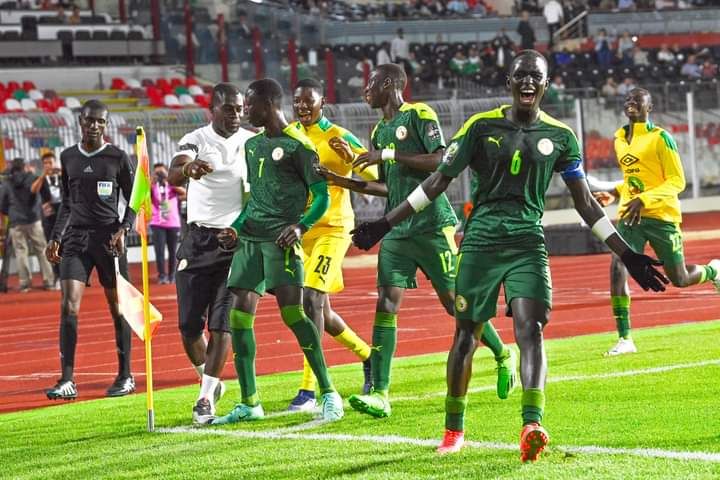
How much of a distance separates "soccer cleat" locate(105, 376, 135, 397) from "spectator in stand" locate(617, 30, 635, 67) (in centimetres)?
3302

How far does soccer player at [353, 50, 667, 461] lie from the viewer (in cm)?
781

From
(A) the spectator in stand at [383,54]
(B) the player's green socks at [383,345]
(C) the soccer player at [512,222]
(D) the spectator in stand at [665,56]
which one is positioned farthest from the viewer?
(D) the spectator in stand at [665,56]

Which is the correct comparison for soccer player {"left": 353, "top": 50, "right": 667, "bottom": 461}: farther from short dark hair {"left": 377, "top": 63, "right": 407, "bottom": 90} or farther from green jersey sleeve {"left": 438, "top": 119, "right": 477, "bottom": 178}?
short dark hair {"left": 377, "top": 63, "right": 407, "bottom": 90}

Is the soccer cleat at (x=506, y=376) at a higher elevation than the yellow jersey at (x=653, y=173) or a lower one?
lower

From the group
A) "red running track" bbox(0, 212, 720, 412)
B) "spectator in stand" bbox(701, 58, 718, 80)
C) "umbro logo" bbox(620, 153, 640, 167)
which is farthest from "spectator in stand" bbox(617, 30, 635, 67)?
"umbro logo" bbox(620, 153, 640, 167)

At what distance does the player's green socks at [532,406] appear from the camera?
7.65 m

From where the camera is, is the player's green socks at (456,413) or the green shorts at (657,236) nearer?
the player's green socks at (456,413)

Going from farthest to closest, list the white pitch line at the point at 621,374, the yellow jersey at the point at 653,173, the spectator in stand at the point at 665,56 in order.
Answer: the spectator in stand at the point at 665,56 → the yellow jersey at the point at 653,173 → the white pitch line at the point at 621,374

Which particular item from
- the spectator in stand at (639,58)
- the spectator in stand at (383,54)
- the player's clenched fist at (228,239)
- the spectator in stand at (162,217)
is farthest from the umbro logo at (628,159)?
the spectator in stand at (639,58)

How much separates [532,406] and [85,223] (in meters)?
5.60

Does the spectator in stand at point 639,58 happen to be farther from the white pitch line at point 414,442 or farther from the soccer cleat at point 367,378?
the white pitch line at point 414,442

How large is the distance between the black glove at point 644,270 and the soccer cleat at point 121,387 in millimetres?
5597

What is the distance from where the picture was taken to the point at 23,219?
2497 cm

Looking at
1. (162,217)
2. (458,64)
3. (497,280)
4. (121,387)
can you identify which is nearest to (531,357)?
(497,280)
